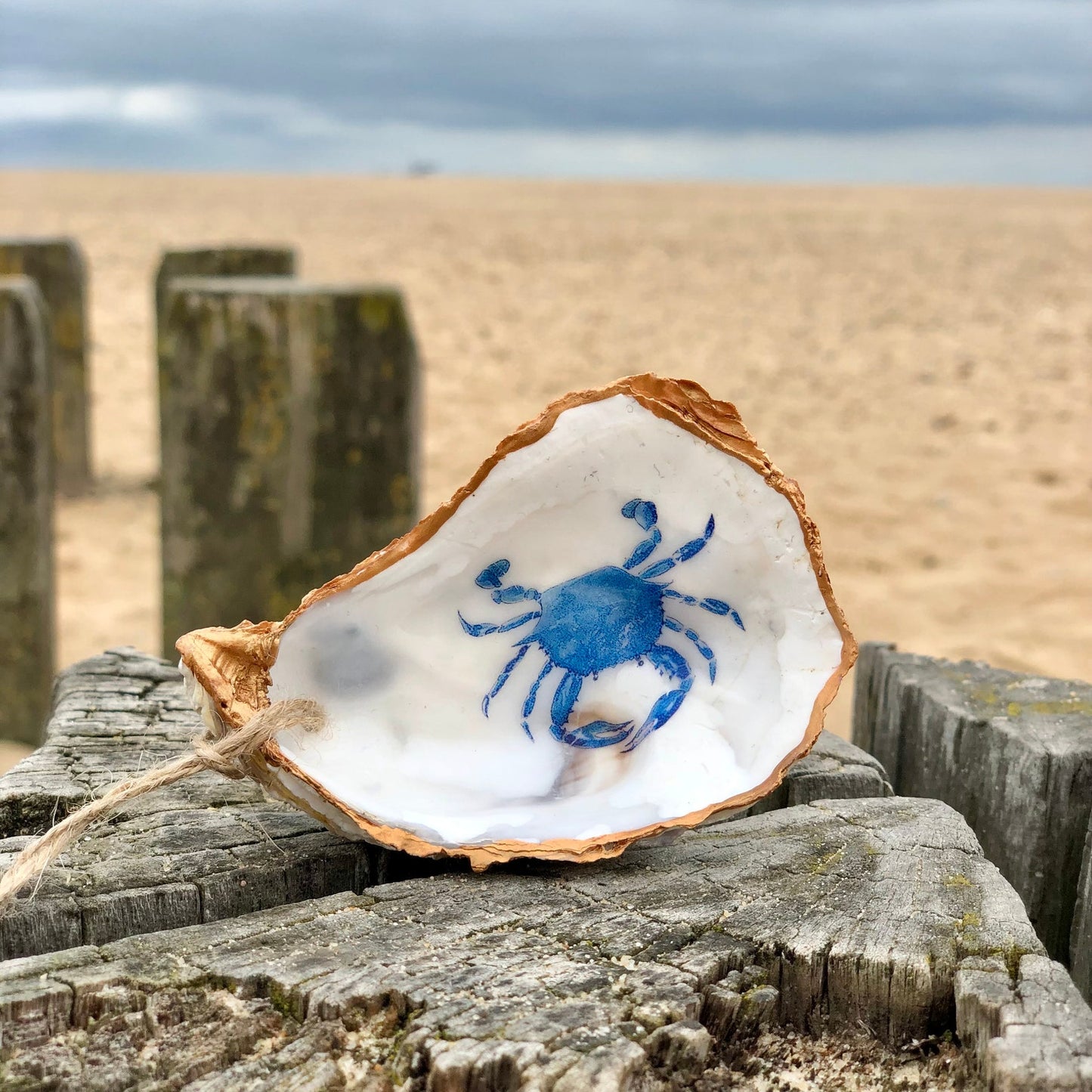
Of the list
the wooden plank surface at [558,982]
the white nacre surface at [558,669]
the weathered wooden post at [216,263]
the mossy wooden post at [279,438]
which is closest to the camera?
the wooden plank surface at [558,982]

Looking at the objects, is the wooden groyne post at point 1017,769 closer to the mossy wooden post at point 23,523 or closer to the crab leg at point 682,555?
the crab leg at point 682,555

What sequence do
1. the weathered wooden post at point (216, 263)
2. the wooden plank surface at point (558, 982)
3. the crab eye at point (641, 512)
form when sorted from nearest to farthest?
the wooden plank surface at point (558, 982), the crab eye at point (641, 512), the weathered wooden post at point (216, 263)

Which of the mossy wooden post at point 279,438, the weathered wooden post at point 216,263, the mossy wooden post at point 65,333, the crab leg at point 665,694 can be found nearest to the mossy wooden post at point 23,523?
the mossy wooden post at point 279,438

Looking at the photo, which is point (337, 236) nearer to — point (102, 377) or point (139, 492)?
point (102, 377)

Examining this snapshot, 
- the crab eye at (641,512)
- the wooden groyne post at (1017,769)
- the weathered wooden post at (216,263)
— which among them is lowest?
the wooden groyne post at (1017,769)

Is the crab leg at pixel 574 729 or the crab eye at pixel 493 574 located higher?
the crab eye at pixel 493 574

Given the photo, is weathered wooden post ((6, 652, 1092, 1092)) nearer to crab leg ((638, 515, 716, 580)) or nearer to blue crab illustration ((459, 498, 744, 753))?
blue crab illustration ((459, 498, 744, 753))

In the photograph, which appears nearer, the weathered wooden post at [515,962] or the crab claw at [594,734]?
the weathered wooden post at [515,962]
